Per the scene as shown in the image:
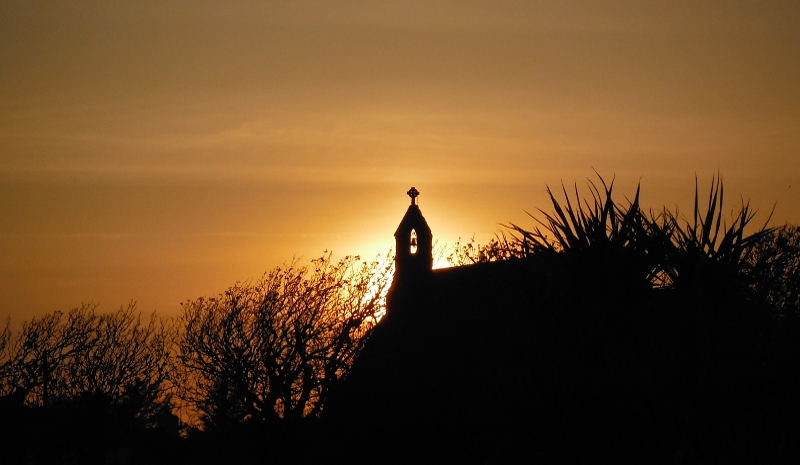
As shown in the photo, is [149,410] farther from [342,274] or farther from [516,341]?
[516,341]

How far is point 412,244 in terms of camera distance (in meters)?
38.8

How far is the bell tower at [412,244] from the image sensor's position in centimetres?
3822

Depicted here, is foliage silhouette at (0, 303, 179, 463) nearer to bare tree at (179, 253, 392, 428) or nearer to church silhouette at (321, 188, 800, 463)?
bare tree at (179, 253, 392, 428)

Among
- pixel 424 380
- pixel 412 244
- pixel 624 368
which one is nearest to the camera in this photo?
pixel 624 368

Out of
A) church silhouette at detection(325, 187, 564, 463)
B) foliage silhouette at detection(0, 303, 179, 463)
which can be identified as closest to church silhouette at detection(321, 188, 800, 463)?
church silhouette at detection(325, 187, 564, 463)

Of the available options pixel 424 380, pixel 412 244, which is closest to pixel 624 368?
pixel 424 380

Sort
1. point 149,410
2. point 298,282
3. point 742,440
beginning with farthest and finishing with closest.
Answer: point 149,410, point 298,282, point 742,440

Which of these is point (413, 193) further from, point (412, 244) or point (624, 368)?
point (624, 368)

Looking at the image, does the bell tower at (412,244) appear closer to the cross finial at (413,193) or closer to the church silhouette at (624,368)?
the cross finial at (413,193)

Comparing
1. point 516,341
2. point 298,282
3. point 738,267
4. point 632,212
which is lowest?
point 516,341

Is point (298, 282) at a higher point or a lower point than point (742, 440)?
higher

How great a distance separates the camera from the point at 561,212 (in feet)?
41.8

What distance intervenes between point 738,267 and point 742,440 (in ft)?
11.3

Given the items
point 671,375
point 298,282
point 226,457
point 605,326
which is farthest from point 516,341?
point 226,457
